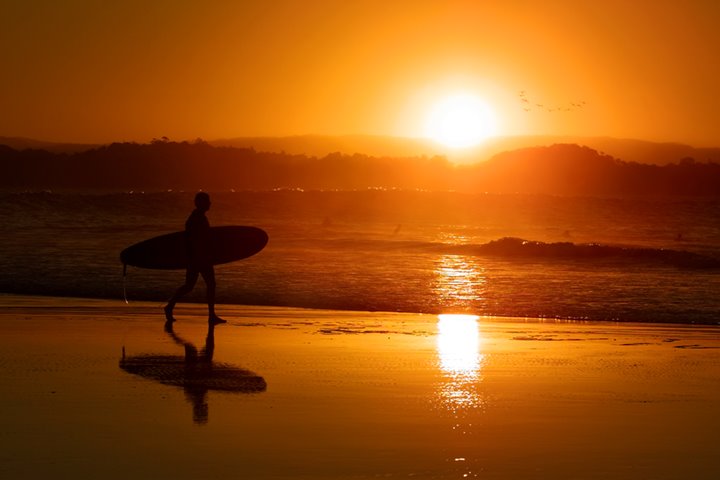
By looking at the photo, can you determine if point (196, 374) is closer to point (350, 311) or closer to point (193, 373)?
point (193, 373)

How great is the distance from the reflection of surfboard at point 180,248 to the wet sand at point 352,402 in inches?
147

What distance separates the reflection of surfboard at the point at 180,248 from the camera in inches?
749

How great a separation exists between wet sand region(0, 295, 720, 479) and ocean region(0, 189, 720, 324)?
16.6 feet

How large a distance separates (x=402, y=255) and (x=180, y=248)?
17.5m

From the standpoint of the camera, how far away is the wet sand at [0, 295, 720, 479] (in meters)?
6.97

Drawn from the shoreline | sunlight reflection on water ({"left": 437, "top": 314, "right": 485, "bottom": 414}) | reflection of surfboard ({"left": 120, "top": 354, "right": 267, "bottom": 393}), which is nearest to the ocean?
the shoreline

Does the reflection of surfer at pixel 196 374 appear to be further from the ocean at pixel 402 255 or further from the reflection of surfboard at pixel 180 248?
the ocean at pixel 402 255

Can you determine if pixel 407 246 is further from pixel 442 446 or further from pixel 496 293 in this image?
pixel 442 446

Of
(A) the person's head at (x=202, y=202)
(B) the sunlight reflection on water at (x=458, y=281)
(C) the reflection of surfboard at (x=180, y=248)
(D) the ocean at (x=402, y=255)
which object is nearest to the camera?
(A) the person's head at (x=202, y=202)

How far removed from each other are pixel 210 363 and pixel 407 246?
30.2m

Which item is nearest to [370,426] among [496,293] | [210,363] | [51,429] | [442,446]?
[442,446]

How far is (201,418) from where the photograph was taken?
8352 mm

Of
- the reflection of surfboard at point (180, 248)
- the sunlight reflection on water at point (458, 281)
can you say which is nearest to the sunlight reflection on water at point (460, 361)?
the sunlight reflection on water at point (458, 281)

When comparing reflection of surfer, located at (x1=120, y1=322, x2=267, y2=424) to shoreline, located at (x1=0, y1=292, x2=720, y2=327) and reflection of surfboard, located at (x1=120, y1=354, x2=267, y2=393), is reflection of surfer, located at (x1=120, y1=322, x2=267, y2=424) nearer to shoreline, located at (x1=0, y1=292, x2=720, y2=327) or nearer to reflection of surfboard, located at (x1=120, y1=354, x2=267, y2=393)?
reflection of surfboard, located at (x1=120, y1=354, x2=267, y2=393)
